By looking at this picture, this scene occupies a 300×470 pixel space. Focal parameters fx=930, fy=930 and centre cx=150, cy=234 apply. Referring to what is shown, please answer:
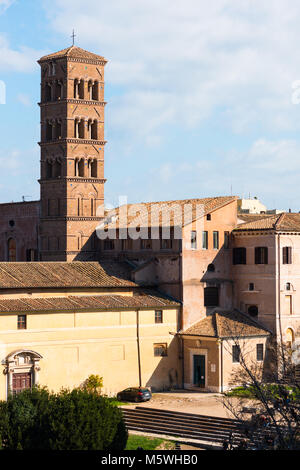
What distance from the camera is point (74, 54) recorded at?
69000 millimetres

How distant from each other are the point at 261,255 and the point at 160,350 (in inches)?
373

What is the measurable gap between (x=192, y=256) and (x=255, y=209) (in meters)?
49.1

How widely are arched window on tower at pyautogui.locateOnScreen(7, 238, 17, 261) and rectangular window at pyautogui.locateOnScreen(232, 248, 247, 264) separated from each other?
18986 millimetres

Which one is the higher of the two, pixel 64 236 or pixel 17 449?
pixel 64 236

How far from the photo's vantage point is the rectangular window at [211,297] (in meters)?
63.1

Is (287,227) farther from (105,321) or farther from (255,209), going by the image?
(255,209)

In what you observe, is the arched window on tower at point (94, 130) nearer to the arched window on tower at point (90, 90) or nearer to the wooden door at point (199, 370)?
the arched window on tower at point (90, 90)

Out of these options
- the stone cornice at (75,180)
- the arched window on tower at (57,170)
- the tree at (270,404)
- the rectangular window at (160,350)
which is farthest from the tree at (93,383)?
the arched window on tower at (57,170)

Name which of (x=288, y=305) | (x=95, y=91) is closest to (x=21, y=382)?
(x=288, y=305)

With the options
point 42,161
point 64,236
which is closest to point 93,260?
point 64,236

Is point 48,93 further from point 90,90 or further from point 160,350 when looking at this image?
point 160,350

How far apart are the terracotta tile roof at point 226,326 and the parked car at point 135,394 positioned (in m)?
5.72
